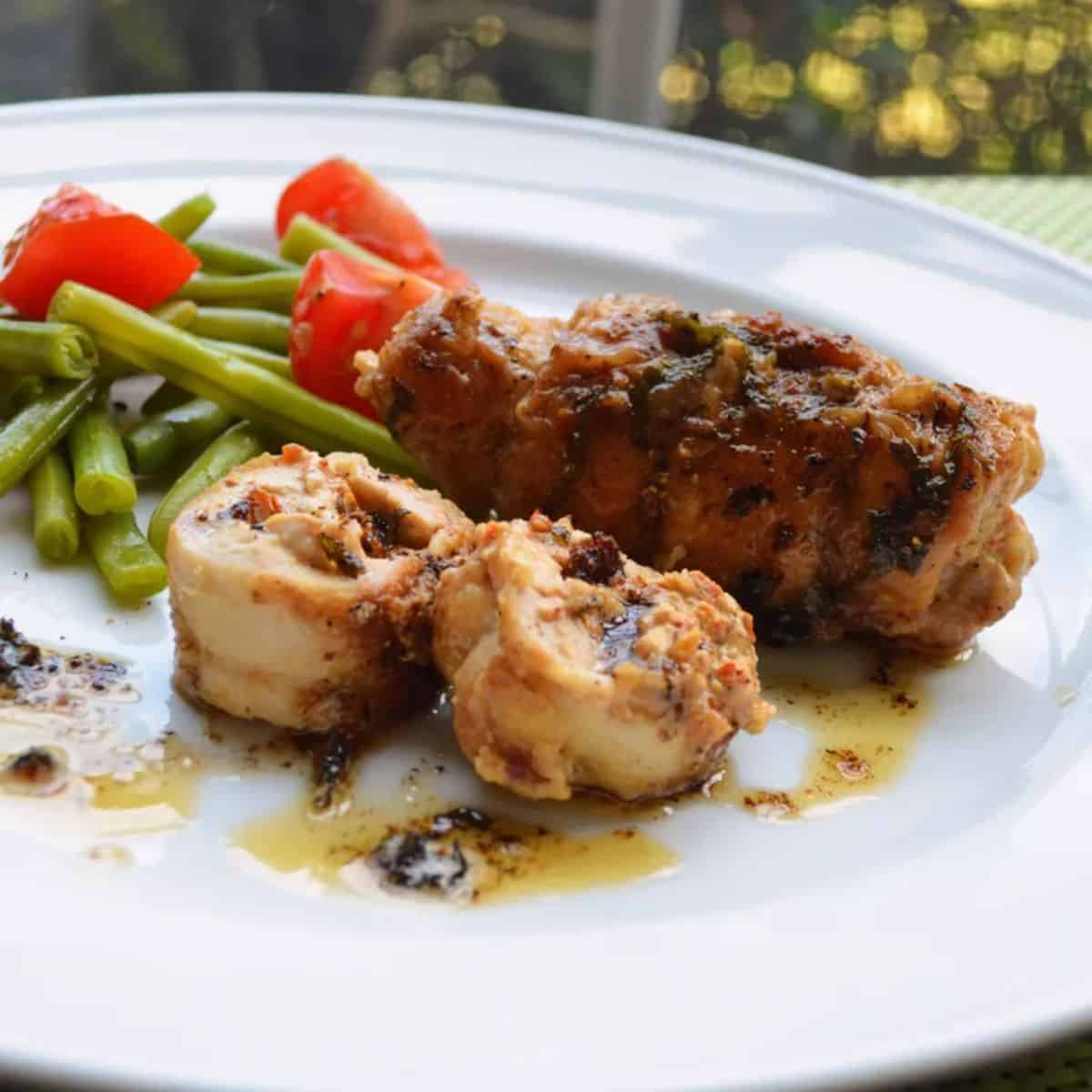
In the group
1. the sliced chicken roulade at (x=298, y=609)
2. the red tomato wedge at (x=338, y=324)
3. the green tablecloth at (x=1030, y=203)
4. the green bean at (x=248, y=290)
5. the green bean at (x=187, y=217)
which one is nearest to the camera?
the sliced chicken roulade at (x=298, y=609)

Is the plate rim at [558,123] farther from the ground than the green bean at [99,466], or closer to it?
farther from the ground

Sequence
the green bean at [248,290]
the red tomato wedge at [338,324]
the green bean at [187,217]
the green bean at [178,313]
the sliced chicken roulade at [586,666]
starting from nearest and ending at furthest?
the sliced chicken roulade at [586,666]
the red tomato wedge at [338,324]
the green bean at [178,313]
the green bean at [248,290]
the green bean at [187,217]

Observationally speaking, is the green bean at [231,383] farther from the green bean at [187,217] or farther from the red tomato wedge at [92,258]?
the green bean at [187,217]

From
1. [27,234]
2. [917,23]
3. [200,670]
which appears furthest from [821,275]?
[917,23]

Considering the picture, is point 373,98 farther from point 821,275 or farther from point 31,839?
point 31,839

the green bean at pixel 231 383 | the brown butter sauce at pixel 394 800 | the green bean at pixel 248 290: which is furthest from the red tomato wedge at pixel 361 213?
the brown butter sauce at pixel 394 800

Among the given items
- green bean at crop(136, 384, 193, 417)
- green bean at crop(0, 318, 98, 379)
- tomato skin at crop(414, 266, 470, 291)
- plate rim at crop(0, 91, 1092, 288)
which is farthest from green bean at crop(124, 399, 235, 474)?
plate rim at crop(0, 91, 1092, 288)
